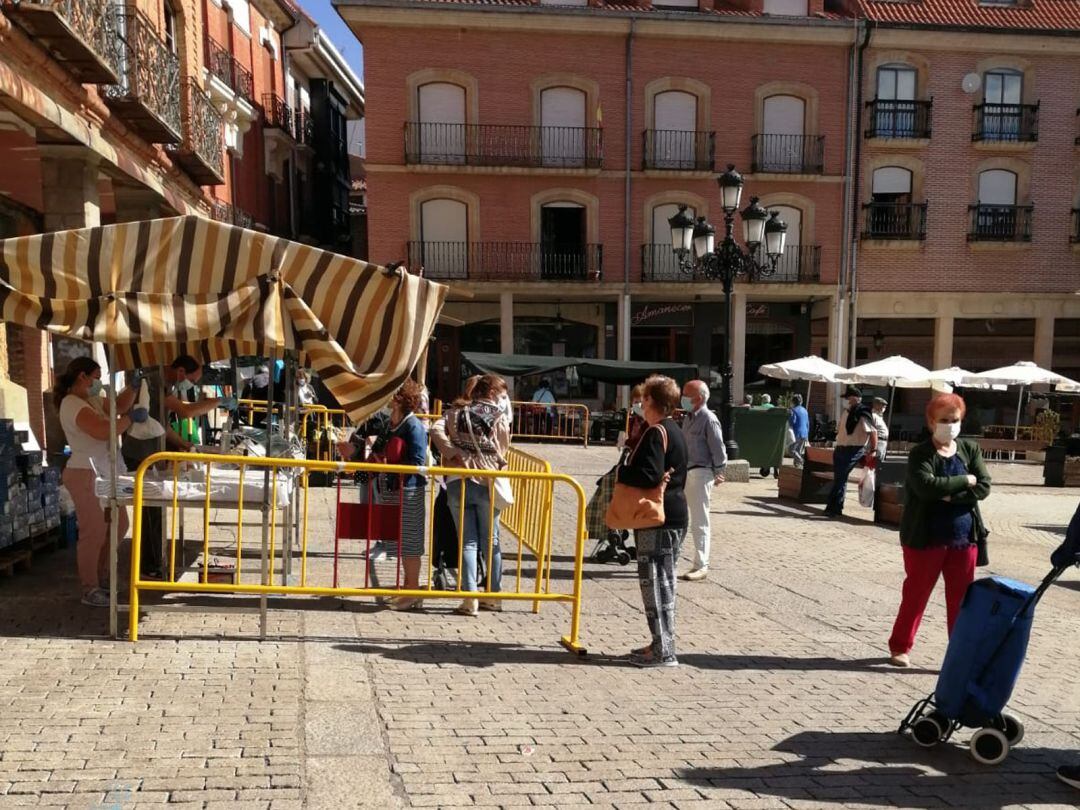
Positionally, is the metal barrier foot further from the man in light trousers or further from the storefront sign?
the storefront sign

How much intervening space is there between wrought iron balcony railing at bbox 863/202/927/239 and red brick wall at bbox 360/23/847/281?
3.49ft

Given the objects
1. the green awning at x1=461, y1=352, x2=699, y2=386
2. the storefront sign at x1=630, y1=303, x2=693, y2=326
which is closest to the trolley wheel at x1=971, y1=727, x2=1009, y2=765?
the green awning at x1=461, y1=352, x2=699, y2=386

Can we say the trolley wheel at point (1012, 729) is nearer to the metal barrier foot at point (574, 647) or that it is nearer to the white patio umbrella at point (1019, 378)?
the metal barrier foot at point (574, 647)

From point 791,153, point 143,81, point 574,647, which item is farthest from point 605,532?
point 791,153

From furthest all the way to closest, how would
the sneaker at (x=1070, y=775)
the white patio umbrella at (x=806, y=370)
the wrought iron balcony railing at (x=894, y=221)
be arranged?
the wrought iron balcony railing at (x=894, y=221), the white patio umbrella at (x=806, y=370), the sneaker at (x=1070, y=775)

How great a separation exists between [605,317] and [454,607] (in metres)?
20.8

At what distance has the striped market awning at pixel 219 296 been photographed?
15.7ft

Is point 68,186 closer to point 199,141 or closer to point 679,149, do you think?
point 199,141

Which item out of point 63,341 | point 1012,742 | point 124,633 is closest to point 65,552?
point 124,633

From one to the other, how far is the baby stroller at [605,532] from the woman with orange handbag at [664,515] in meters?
2.69

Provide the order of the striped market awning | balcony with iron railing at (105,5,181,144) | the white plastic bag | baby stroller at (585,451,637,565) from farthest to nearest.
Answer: the white plastic bag, balcony with iron railing at (105,5,181,144), baby stroller at (585,451,637,565), the striped market awning

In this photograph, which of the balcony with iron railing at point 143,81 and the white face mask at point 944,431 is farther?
the balcony with iron railing at point 143,81

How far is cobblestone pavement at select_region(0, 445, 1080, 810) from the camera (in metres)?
3.55

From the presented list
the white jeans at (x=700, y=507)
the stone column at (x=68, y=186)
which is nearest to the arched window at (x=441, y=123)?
the stone column at (x=68, y=186)
